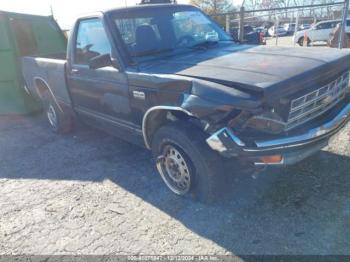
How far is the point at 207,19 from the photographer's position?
15.2ft

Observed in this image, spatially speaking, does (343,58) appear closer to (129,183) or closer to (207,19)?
(207,19)

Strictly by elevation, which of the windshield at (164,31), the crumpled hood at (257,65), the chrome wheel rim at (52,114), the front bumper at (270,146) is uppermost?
the windshield at (164,31)

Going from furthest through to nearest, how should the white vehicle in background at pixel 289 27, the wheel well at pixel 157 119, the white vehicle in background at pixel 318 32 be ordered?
the white vehicle in background at pixel 289 27
the white vehicle in background at pixel 318 32
the wheel well at pixel 157 119

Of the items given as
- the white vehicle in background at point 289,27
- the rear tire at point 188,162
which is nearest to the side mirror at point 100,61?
the rear tire at point 188,162

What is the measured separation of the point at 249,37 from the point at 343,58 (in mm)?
2115

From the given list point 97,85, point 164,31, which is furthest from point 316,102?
point 97,85

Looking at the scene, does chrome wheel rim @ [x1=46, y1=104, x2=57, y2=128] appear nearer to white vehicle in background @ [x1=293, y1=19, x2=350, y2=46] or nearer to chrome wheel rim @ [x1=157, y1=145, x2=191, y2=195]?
chrome wheel rim @ [x1=157, y1=145, x2=191, y2=195]

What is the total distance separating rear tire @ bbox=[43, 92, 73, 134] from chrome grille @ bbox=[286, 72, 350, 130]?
3828 mm

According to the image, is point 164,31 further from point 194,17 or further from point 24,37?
point 24,37

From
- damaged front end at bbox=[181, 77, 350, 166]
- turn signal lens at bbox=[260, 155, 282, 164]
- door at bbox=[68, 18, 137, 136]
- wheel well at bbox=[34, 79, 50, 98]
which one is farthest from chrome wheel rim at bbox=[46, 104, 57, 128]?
turn signal lens at bbox=[260, 155, 282, 164]

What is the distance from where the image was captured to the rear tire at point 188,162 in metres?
2.93

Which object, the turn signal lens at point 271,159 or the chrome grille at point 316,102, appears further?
the chrome grille at point 316,102

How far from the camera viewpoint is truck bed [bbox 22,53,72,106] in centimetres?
489

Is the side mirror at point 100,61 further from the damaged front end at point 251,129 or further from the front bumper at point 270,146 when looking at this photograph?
the front bumper at point 270,146
